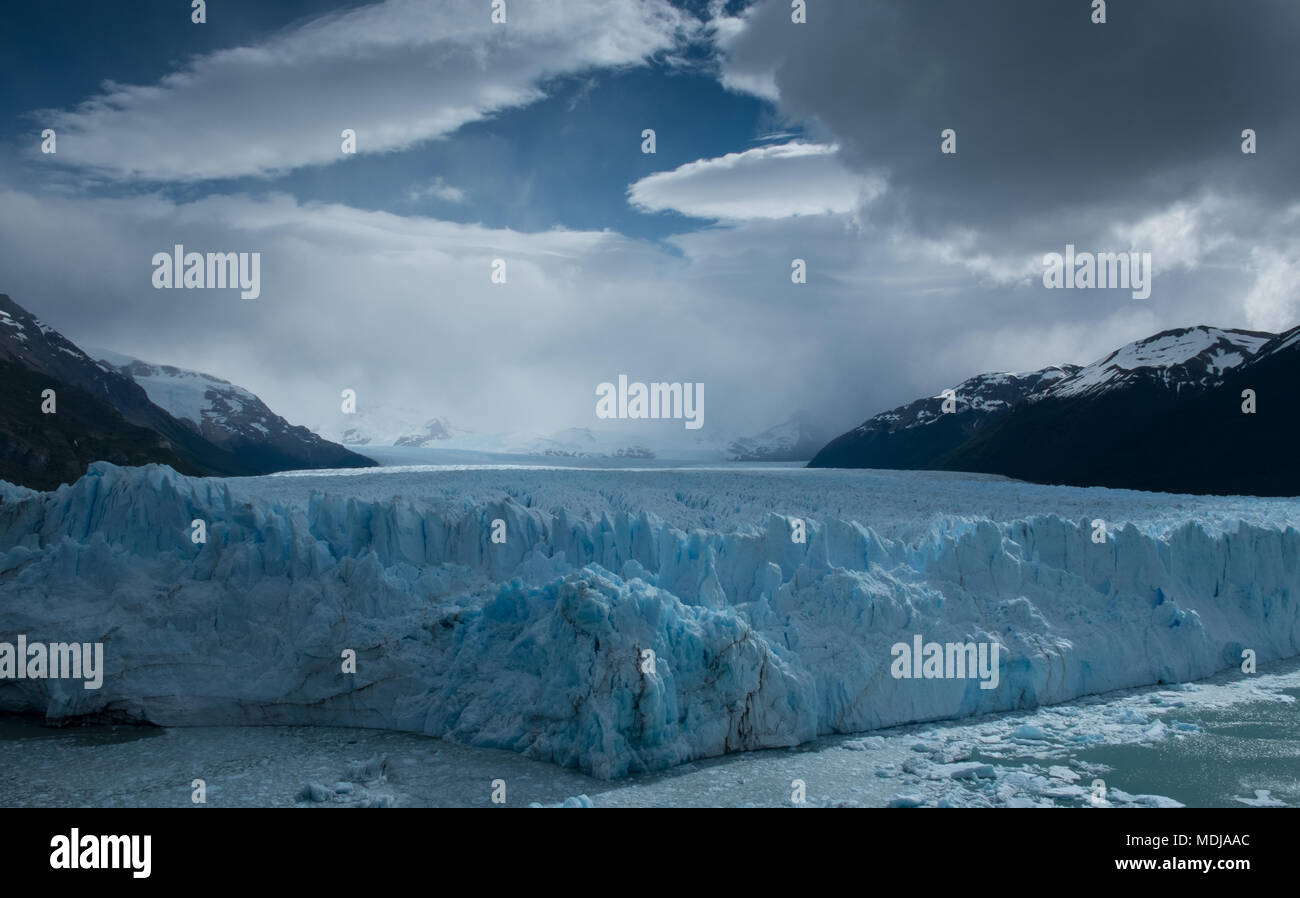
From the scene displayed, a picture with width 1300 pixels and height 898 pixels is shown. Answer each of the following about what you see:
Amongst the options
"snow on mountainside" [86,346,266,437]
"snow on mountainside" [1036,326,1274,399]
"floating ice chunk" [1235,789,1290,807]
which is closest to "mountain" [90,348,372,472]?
"snow on mountainside" [86,346,266,437]

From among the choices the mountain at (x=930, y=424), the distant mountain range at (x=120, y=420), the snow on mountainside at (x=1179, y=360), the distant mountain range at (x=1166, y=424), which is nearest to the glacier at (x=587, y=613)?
the distant mountain range at (x=120, y=420)

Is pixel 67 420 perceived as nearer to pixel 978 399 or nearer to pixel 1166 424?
pixel 1166 424

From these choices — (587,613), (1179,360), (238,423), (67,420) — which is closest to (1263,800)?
(587,613)

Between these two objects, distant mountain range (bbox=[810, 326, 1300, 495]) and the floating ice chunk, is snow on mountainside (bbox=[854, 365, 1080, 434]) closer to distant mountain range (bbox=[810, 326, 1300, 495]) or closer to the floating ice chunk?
distant mountain range (bbox=[810, 326, 1300, 495])

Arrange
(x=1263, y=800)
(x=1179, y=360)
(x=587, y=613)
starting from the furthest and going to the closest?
(x=1179, y=360), (x=587, y=613), (x=1263, y=800)

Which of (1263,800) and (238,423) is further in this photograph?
(238,423)

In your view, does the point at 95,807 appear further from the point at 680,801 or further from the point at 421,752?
the point at 680,801
